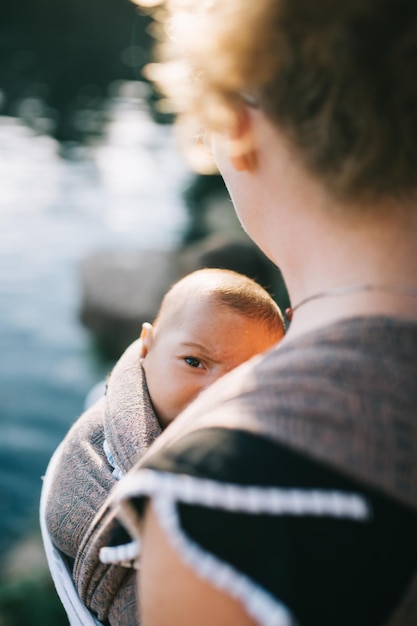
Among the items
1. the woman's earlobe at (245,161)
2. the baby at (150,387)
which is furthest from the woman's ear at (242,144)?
the baby at (150,387)

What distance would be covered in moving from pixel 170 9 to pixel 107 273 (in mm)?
5956

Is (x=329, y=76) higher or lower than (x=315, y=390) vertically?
higher

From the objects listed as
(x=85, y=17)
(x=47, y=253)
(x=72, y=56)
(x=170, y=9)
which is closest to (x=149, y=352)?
(x=170, y=9)

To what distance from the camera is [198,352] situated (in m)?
1.55

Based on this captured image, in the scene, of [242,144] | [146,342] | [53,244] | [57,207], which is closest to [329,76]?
[242,144]

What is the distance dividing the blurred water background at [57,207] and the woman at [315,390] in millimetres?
3881

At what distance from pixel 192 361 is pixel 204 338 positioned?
0.06m

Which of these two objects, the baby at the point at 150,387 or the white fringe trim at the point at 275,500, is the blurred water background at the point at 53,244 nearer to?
the baby at the point at 150,387

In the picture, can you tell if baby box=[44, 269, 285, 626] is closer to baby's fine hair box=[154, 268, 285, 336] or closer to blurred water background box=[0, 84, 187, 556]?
baby's fine hair box=[154, 268, 285, 336]

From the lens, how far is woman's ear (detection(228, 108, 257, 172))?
0.88 metres

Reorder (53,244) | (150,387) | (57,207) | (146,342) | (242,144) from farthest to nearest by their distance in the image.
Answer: (57,207)
(53,244)
(146,342)
(150,387)
(242,144)

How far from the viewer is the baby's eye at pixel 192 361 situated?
155 centimetres

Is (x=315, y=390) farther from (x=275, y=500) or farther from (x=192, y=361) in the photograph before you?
(x=192, y=361)

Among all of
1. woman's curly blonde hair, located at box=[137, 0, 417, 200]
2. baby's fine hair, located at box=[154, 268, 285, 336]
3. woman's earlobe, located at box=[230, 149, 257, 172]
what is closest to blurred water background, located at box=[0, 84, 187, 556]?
baby's fine hair, located at box=[154, 268, 285, 336]
